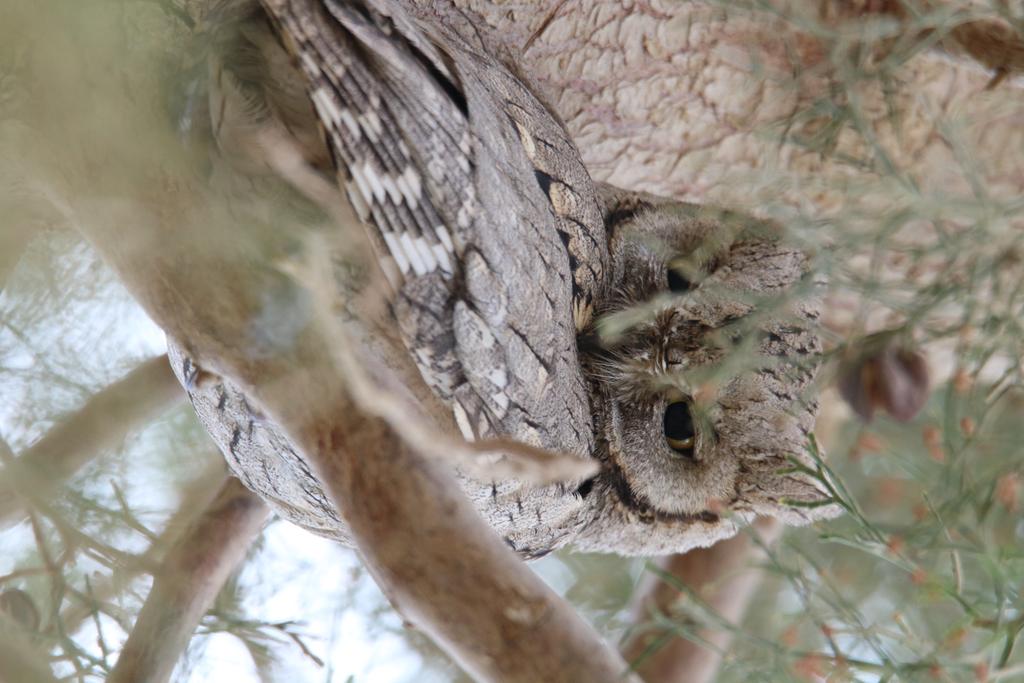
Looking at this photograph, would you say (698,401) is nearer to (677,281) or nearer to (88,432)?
(677,281)

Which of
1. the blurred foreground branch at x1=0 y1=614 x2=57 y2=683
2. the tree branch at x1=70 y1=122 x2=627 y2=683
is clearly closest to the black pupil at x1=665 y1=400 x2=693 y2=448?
the tree branch at x1=70 y1=122 x2=627 y2=683

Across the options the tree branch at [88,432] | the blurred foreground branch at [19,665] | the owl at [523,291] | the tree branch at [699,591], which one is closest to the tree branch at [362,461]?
the owl at [523,291]

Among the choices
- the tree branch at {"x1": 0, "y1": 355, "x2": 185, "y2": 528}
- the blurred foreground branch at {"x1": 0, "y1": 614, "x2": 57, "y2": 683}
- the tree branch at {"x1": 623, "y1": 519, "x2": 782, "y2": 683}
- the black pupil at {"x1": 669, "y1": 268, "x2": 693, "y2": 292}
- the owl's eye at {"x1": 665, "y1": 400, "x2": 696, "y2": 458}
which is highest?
the tree branch at {"x1": 0, "y1": 355, "x2": 185, "y2": 528}

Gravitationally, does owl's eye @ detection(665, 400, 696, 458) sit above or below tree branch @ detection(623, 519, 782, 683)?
above

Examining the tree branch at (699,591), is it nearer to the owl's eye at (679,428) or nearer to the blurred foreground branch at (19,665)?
the owl's eye at (679,428)

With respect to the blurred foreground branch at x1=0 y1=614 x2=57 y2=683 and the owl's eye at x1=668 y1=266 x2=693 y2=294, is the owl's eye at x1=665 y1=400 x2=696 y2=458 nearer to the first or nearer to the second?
the owl's eye at x1=668 y1=266 x2=693 y2=294

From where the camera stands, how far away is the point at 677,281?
1.32 meters

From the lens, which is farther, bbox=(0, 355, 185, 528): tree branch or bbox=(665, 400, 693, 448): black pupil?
bbox=(665, 400, 693, 448): black pupil

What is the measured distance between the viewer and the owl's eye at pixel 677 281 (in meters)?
1.31

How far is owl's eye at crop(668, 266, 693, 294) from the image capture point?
1.31 metres

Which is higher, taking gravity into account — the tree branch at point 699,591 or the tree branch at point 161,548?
the tree branch at point 161,548

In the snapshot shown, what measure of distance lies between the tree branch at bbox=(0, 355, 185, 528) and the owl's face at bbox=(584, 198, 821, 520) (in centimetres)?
70

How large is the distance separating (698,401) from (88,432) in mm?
902

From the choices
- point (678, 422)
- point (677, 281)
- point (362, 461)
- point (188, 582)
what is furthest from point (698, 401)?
point (188, 582)
